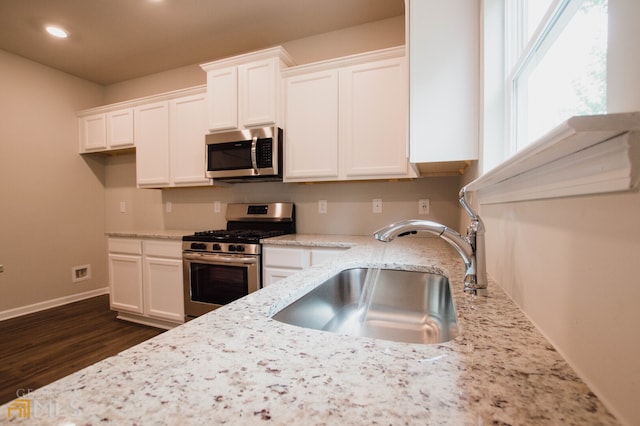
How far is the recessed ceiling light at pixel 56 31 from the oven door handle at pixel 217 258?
2.39 meters

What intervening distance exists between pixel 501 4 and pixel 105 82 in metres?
4.58

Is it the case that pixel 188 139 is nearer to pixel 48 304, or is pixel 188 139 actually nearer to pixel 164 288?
pixel 164 288

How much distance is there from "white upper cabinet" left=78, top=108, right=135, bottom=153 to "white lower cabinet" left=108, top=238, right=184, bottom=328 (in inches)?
46.7

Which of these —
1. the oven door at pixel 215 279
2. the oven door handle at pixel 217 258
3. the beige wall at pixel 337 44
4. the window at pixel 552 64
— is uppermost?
A: the beige wall at pixel 337 44

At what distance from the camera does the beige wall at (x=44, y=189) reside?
9.98 feet

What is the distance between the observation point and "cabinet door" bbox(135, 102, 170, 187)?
120 inches

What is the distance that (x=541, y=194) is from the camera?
0.56 meters

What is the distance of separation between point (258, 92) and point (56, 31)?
2.04 metres

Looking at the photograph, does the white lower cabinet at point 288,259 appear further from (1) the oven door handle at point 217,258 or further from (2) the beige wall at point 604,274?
(2) the beige wall at point 604,274

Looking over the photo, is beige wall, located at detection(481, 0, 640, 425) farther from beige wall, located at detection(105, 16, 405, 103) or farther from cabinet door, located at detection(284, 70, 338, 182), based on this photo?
beige wall, located at detection(105, 16, 405, 103)

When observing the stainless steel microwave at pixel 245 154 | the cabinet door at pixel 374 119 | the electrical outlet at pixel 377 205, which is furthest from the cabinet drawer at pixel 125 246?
the electrical outlet at pixel 377 205

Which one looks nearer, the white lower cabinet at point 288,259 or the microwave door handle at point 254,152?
the white lower cabinet at point 288,259

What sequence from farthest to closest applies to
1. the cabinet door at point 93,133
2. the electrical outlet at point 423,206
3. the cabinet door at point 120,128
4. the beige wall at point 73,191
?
the cabinet door at point 93,133 → the cabinet door at point 120,128 → the beige wall at point 73,191 → the electrical outlet at point 423,206

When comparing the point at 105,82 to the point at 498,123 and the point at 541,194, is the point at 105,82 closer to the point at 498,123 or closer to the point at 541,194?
the point at 498,123
